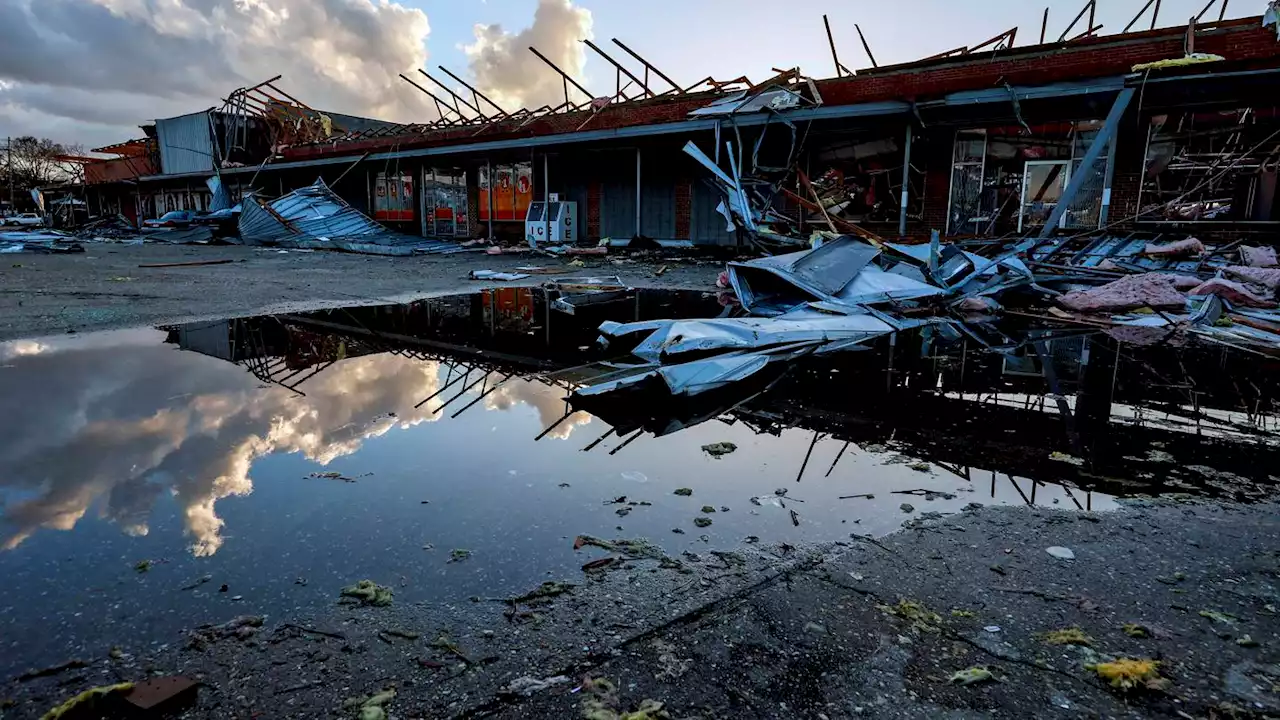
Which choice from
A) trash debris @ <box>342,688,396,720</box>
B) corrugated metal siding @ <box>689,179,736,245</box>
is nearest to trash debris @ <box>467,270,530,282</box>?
corrugated metal siding @ <box>689,179,736,245</box>

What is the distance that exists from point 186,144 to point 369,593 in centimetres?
3619

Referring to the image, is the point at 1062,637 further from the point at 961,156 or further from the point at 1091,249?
the point at 961,156

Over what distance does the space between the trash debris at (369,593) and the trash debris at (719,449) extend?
1805 mm

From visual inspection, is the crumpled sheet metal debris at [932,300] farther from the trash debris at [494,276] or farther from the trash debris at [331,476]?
the trash debris at [494,276]

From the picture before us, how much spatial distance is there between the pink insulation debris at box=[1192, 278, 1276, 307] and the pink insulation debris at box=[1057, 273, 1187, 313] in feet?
0.92

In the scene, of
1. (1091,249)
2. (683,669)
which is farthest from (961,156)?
(683,669)

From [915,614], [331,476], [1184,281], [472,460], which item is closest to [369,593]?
[331,476]

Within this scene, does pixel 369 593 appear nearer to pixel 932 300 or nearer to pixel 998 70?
pixel 932 300

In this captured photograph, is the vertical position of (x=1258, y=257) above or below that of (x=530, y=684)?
above

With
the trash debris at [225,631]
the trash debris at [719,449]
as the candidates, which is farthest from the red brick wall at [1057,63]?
the trash debris at [225,631]

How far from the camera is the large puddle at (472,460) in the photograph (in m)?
2.35

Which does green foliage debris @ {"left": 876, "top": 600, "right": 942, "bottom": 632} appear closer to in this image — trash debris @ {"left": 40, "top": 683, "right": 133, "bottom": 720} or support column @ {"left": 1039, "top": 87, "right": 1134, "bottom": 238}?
trash debris @ {"left": 40, "top": 683, "right": 133, "bottom": 720}

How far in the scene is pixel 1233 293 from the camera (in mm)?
7855

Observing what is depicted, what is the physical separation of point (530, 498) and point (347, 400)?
2.13m
